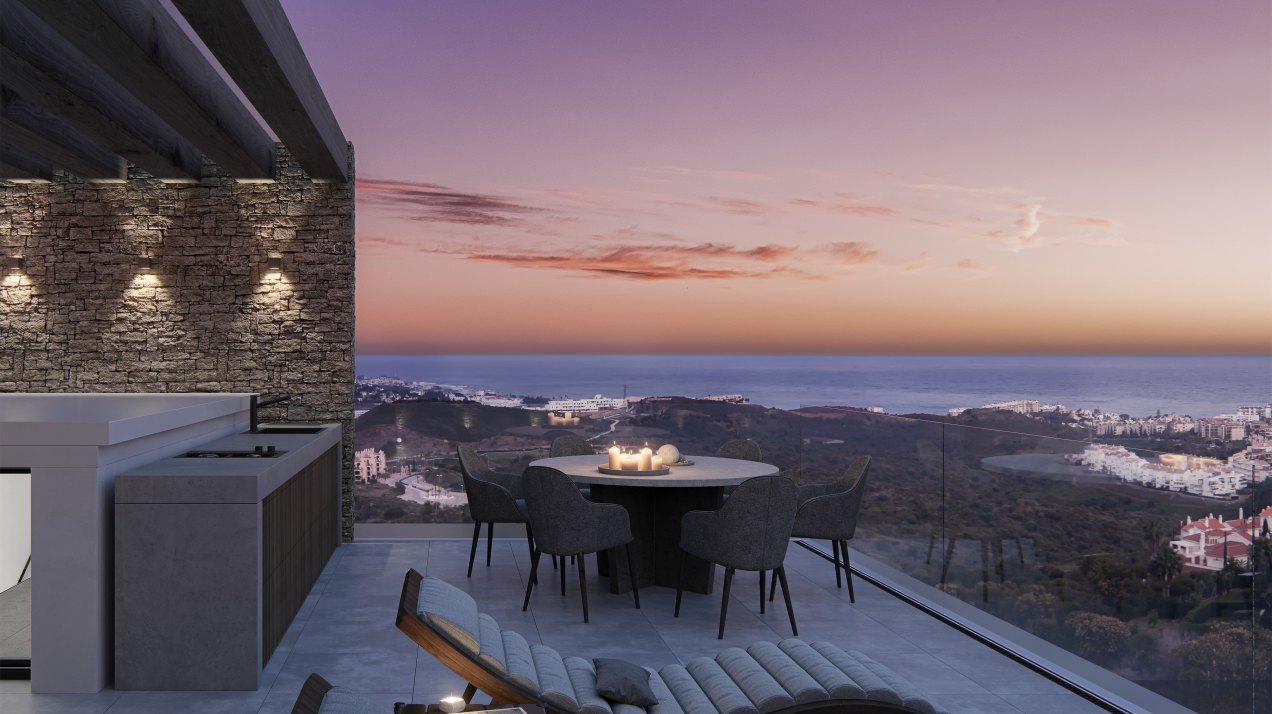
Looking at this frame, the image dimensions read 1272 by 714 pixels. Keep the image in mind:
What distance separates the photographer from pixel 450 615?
101 inches

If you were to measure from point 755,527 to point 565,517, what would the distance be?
991 millimetres

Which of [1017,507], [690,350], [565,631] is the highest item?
[690,350]

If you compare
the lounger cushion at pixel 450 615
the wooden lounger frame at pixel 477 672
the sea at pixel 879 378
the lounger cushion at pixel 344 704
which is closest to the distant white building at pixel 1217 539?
the wooden lounger frame at pixel 477 672

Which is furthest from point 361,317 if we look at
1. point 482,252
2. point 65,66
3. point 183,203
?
point 65,66

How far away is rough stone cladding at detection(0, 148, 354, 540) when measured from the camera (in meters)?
6.70

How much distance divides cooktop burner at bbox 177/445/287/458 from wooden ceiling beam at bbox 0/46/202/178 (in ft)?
6.29

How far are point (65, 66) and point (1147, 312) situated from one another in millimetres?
11898

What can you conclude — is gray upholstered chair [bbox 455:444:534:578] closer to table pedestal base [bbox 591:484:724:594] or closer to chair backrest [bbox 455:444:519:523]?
chair backrest [bbox 455:444:519:523]

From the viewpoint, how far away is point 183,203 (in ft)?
22.2

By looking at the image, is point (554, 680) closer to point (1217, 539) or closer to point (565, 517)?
point (565, 517)

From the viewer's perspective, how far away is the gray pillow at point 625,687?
2592 millimetres

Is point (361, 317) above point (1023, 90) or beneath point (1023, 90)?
beneath

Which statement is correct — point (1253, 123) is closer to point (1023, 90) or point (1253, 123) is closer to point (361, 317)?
point (1023, 90)

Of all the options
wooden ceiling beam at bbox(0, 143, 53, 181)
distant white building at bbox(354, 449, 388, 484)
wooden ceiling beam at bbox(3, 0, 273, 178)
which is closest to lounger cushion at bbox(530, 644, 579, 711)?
wooden ceiling beam at bbox(3, 0, 273, 178)
